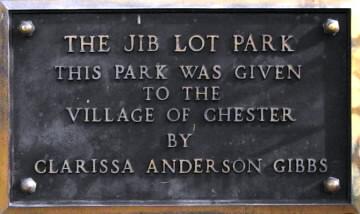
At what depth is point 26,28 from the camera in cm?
329

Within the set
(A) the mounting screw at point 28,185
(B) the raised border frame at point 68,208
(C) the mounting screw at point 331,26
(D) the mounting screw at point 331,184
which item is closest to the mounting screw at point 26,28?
(B) the raised border frame at point 68,208

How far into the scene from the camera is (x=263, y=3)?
10.8 feet

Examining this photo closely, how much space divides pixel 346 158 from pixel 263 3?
1.06 meters

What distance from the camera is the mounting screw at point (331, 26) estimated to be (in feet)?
10.7

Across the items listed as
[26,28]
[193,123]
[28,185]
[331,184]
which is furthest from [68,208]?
[331,184]

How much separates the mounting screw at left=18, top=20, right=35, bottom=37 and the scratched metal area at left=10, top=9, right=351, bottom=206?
130 mm

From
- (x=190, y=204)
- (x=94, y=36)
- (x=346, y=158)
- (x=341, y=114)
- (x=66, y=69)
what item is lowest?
(x=190, y=204)

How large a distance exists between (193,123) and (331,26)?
3.31 ft

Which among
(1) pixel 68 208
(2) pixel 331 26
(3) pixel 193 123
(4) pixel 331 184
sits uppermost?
(2) pixel 331 26

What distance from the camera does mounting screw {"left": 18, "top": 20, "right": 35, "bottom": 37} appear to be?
3.29m

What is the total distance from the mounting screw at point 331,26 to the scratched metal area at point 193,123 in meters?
0.04

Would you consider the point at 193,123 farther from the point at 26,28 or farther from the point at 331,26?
the point at 26,28

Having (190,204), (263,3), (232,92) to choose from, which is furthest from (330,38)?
(190,204)

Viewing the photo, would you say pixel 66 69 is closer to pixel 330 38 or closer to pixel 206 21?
pixel 206 21
